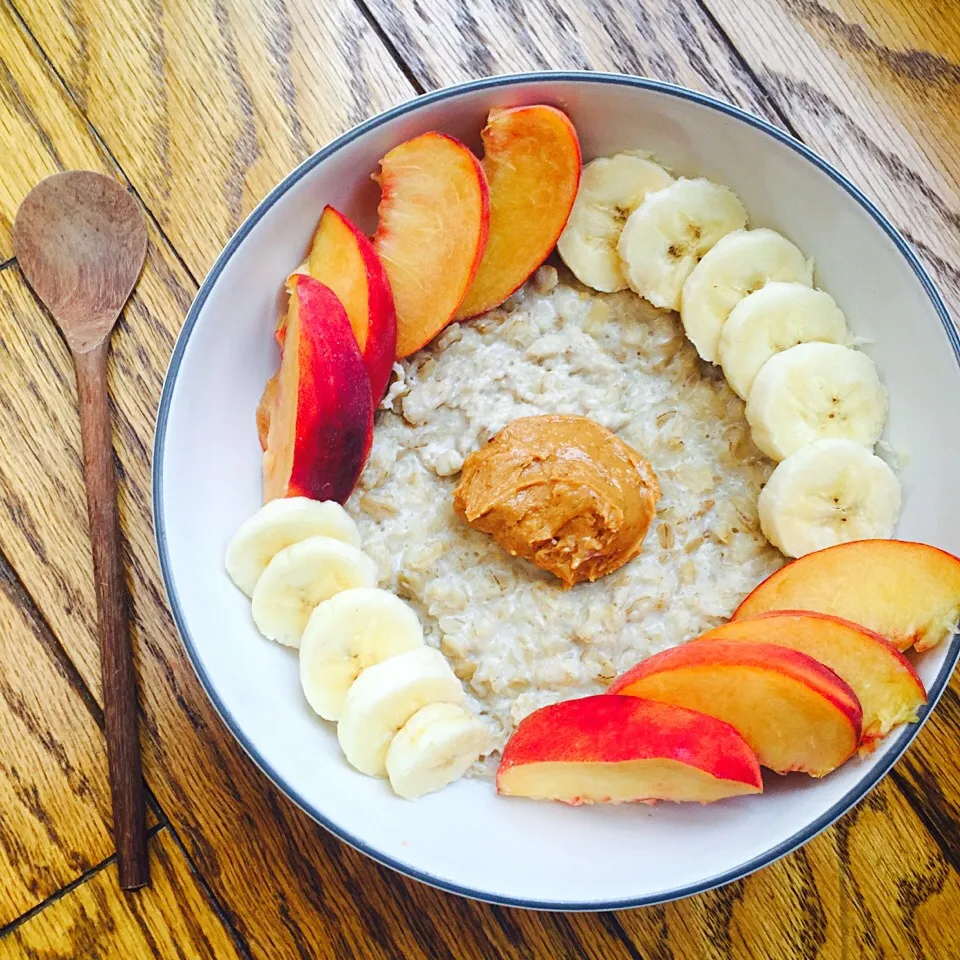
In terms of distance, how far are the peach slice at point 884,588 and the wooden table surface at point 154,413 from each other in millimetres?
289

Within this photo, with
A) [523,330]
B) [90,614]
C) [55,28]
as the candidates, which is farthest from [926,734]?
[55,28]

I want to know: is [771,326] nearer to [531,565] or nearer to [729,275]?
[729,275]

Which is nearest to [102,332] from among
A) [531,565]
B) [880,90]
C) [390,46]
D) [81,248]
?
[81,248]

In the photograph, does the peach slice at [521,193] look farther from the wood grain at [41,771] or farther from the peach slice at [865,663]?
the wood grain at [41,771]

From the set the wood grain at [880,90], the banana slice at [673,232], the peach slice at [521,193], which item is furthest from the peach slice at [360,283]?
the wood grain at [880,90]

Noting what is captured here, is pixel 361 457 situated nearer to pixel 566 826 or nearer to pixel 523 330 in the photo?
pixel 523 330

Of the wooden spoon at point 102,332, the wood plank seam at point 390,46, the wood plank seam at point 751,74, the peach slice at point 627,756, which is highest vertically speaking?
the wood plank seam at point 751,74

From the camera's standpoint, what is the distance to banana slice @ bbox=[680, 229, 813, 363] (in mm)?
1372

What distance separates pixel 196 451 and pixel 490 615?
466 millimetres

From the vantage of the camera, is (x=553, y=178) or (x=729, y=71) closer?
(x=553, y=178)

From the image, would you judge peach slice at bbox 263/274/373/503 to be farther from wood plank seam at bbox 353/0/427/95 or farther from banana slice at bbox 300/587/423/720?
wood plank seam at bbox 353/0/427/95

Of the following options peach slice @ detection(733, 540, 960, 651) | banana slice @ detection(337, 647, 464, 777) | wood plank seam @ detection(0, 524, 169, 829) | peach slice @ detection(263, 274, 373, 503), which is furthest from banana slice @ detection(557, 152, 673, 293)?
wood plank seam @ detection(0, 524, 169, 829)

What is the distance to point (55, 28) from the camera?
1471 millimetres

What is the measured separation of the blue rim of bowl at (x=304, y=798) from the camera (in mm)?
1161
